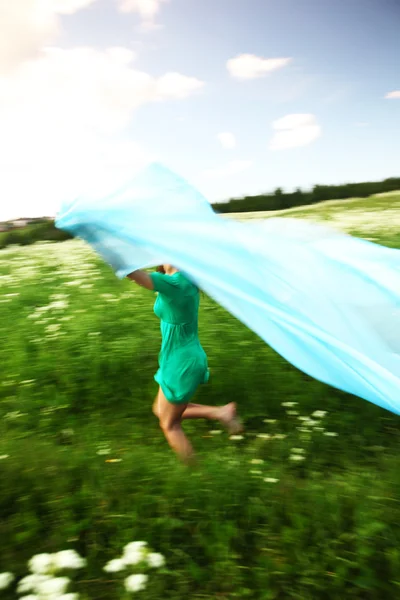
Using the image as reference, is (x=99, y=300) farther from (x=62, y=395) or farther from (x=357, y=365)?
(x=357, y=365)

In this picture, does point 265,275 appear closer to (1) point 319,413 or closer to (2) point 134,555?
(1) point 319,413

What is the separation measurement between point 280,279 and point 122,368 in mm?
Answer: 2196

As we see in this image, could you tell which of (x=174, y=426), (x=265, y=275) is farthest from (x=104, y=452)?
(x=265, y=275)

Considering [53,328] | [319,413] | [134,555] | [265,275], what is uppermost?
[265,275]

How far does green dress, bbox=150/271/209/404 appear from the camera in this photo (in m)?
3.46

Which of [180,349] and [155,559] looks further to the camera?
[180,349]

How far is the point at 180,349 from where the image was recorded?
353 cm

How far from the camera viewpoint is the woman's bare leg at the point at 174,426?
11.8ft

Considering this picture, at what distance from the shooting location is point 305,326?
130 inches

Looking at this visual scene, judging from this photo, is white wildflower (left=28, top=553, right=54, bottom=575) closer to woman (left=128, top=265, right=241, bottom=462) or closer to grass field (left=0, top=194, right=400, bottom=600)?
grass field (left=0, top=194, right=400, bottom=600)

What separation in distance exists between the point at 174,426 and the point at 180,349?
529 mm

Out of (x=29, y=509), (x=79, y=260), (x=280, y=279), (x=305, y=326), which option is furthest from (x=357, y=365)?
(x=79, y=260)

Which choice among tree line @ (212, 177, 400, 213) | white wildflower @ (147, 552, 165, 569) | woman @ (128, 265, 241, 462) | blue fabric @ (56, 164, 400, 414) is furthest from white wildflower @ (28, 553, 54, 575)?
tree line @ (212, 177, 400, 213)

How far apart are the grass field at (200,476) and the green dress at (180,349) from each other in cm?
46
